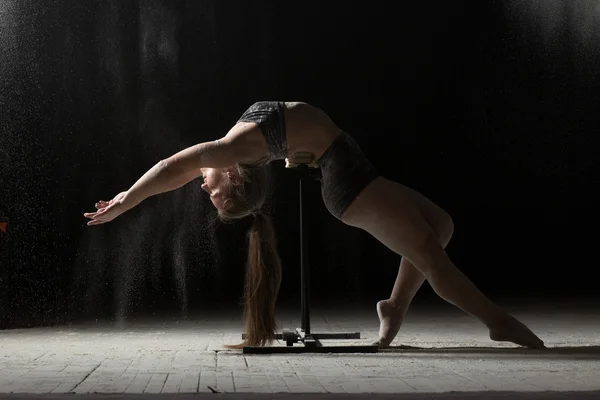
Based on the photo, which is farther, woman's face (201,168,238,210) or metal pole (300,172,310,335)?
metal pole (300,172,310,335)

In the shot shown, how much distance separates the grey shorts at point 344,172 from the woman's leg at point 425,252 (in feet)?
0.09

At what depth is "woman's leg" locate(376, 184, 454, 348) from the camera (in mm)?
3053

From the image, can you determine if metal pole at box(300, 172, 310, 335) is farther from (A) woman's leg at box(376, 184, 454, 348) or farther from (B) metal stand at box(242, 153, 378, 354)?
(A) woman's leg at box(376, 184, 454, 348)

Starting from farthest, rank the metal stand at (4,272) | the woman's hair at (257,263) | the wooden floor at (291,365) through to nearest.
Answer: the metal stand at (4,272) → the woman's hair at (257,263) → the wooden floor at (291,365)

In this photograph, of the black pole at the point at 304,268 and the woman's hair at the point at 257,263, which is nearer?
the woman's hair at the point at 257,263

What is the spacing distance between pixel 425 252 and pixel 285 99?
9.45 feet

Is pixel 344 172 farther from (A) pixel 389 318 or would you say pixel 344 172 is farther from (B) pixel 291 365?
(B) pixel 291 365

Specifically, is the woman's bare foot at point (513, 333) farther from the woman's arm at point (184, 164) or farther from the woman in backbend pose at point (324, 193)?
the woman's arm at point (184, 164)

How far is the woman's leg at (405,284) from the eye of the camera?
3.05 meters

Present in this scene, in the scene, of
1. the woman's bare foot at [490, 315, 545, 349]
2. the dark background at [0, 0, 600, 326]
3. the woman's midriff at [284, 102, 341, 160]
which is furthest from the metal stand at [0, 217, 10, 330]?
the woman's bare foot at [490, 315, 545, 349]

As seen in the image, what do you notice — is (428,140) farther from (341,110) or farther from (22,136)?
(22,136)

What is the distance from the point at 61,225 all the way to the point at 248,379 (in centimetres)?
371

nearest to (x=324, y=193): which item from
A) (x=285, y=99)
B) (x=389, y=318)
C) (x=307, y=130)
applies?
(x=307, y=130)

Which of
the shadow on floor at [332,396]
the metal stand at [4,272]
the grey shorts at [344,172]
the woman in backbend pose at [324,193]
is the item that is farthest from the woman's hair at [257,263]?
the metal stand at [4,272]
